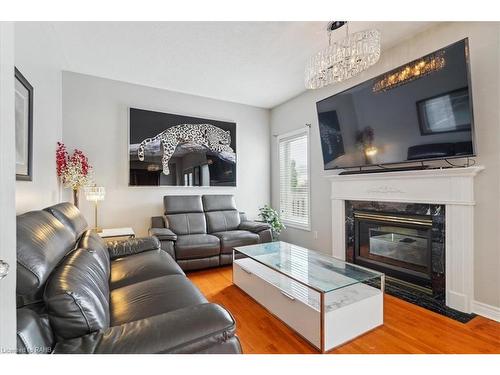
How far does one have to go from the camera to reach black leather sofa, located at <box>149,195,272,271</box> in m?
2.93

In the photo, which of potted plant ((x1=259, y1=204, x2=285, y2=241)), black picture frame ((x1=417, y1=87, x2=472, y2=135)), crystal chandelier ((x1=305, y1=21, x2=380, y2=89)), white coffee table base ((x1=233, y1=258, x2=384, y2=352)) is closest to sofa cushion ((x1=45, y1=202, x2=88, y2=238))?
white coffee table base ((x1=233, y1=258, x2=384, y2=352))

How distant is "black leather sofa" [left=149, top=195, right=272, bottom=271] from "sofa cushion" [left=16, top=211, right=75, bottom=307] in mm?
1532

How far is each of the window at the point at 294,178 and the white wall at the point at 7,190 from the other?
11.5ft

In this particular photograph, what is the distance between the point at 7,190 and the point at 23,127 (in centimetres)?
156

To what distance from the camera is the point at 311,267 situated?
2068 millimetres

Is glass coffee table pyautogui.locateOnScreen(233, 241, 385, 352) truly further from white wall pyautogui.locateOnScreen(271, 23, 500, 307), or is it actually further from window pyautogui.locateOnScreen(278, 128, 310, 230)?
window pyautogui.locateOnScreen(278, 128, 310, 230)

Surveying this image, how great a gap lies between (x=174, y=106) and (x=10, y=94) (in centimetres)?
331

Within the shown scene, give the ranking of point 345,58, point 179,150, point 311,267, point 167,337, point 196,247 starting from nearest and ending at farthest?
point 167,337
point 345,58
point 311,267
point 196,247
point 179,150

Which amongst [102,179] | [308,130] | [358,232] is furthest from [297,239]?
[102,179]

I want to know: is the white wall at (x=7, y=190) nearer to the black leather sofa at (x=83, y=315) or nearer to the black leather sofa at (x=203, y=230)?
the black leather sofa at (x=83, y=315)

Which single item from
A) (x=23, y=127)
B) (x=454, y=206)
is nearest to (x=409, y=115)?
(x=454, y=206)

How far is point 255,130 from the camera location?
4523 mm

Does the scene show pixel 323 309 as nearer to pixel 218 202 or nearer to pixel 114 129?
pixel 218 202
